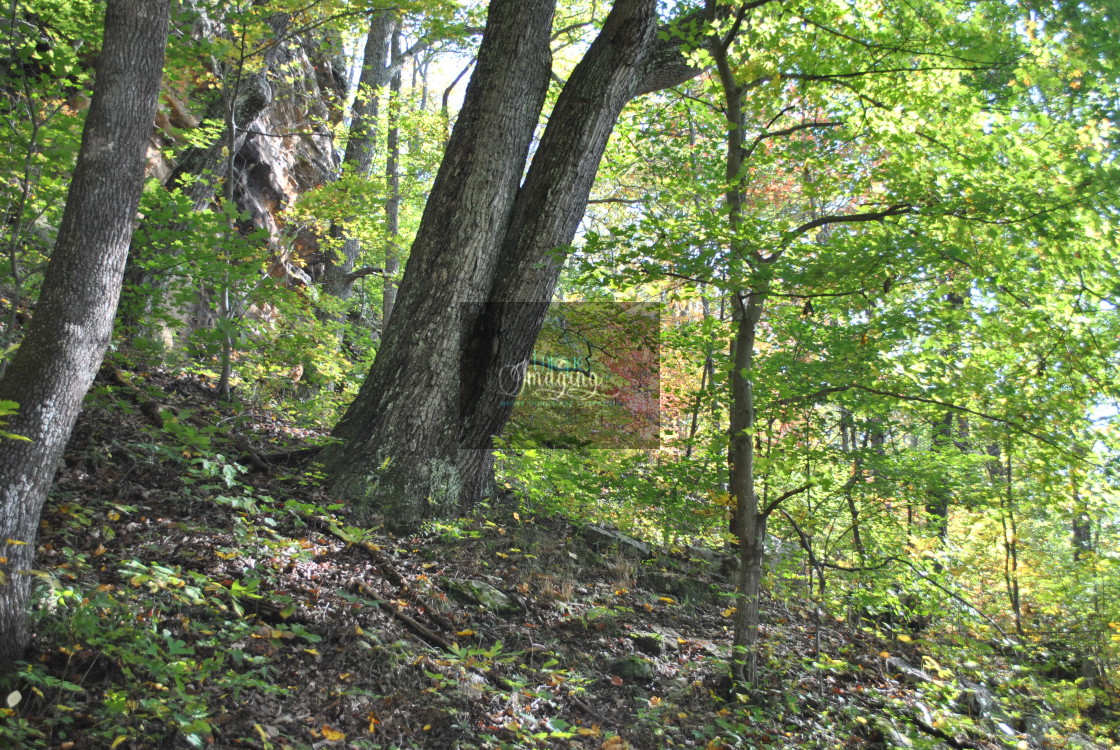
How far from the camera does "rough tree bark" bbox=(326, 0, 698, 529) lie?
478cm

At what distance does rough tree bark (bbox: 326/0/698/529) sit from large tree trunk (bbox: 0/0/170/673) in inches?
87.3

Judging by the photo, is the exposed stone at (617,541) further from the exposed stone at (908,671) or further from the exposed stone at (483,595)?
the exposed stone at (908,671)

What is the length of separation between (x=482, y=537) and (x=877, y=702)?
3.17 metres

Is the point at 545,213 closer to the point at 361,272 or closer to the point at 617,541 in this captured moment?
the point at 617,541

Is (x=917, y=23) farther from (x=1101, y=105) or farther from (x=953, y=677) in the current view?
(x=953, y=677)

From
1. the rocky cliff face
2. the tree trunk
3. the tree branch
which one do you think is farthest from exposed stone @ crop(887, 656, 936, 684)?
the tree branch

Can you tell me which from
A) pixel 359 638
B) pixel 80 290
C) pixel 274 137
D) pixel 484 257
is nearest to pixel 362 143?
pixel 274 137

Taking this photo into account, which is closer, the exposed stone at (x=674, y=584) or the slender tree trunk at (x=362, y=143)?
the exposed stone at (x=674, y=584)

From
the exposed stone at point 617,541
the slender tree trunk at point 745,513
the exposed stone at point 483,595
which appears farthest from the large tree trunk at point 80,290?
the exposed stone at point 617,541

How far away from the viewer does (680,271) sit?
3.85 metres

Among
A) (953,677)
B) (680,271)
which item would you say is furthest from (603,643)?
(953,677)

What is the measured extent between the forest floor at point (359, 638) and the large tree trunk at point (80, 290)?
0.33 m

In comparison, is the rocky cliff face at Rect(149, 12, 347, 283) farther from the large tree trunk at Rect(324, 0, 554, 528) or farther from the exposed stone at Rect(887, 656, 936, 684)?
the exposed stone at Rect(887, 656, 936, 684)

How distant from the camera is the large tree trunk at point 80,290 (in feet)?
7.73
